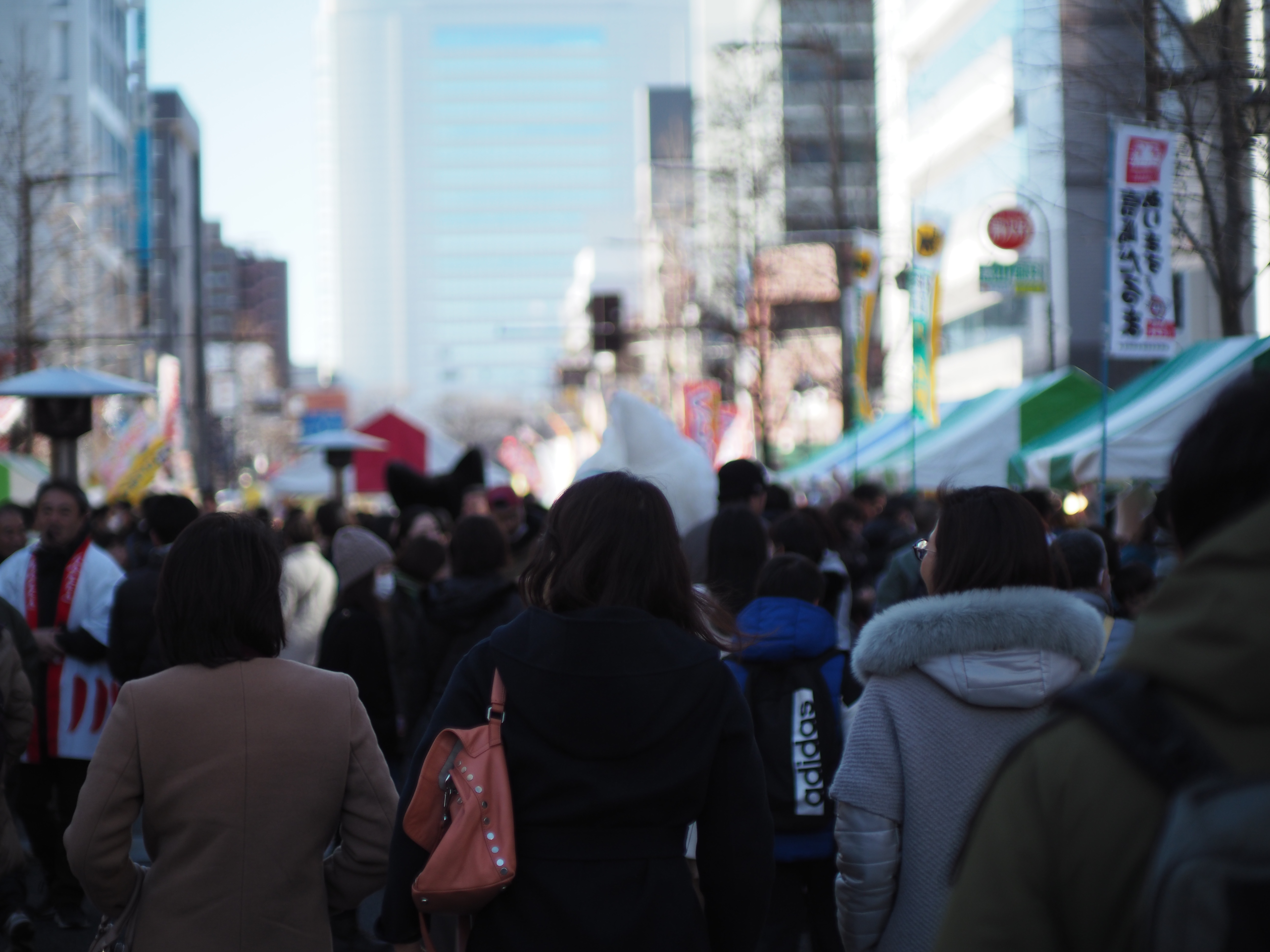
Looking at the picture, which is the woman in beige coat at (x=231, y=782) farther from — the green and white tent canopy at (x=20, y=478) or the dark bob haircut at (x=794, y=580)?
the green and white tent canopy at (x=20, y=478)

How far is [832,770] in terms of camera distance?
4.36 meters

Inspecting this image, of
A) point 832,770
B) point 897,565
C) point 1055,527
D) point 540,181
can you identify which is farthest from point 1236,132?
point 540,181

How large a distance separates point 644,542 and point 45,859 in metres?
4.90

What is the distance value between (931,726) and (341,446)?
1602cm

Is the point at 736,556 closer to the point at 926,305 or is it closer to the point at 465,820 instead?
the point at 465,820

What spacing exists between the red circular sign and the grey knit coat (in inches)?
704

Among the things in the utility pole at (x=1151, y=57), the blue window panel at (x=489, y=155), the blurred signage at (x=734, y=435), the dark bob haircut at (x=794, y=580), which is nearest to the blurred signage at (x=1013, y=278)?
the utility pole at (x=1151, y=57)

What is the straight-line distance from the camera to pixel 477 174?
18050 cm

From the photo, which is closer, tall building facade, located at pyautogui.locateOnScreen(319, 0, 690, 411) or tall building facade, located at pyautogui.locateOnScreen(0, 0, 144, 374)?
tall building facade, located at pyautogui.locateOnScreen(0, 0, 144, 374)

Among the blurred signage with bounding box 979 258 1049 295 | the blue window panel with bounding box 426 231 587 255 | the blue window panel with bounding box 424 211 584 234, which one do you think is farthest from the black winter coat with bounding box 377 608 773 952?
the blue window panel with bounding box 424 211 584 234

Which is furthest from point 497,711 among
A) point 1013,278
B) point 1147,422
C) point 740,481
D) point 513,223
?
point 513,223

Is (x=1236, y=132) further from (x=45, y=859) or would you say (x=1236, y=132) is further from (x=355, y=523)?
(x=45, y=859)

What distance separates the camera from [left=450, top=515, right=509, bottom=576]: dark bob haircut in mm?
5902

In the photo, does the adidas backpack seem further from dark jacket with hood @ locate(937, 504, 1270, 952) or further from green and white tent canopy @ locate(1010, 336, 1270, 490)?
green and white tent canopy @ locate(1010, 336, 1270, 490)
